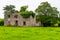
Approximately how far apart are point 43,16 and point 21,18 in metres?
7.33

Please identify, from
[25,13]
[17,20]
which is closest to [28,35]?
[25,13]

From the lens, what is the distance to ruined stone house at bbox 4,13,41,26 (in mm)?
64875

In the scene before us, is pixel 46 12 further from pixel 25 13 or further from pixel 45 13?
pixel 25 13

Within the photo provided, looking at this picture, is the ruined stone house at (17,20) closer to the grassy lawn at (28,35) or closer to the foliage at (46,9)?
the foliage at (46,9)

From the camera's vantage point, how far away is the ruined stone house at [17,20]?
6488 centimetres

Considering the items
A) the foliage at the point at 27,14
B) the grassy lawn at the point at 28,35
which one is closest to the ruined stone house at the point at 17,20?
the foliage at the point at 27,14

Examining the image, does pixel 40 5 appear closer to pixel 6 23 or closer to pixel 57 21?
pixel 57 21

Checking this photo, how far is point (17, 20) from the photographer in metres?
66.1

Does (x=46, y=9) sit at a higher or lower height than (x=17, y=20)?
higher

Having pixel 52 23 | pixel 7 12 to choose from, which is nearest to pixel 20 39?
pixel 52 23

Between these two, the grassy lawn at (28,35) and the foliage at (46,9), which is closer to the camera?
the grassy lawn at (28,35)

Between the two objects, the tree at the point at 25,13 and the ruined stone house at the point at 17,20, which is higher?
the tree at the point at 25,13

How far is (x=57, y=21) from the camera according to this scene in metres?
63.6

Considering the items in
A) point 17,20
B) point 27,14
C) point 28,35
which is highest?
point 27,14
